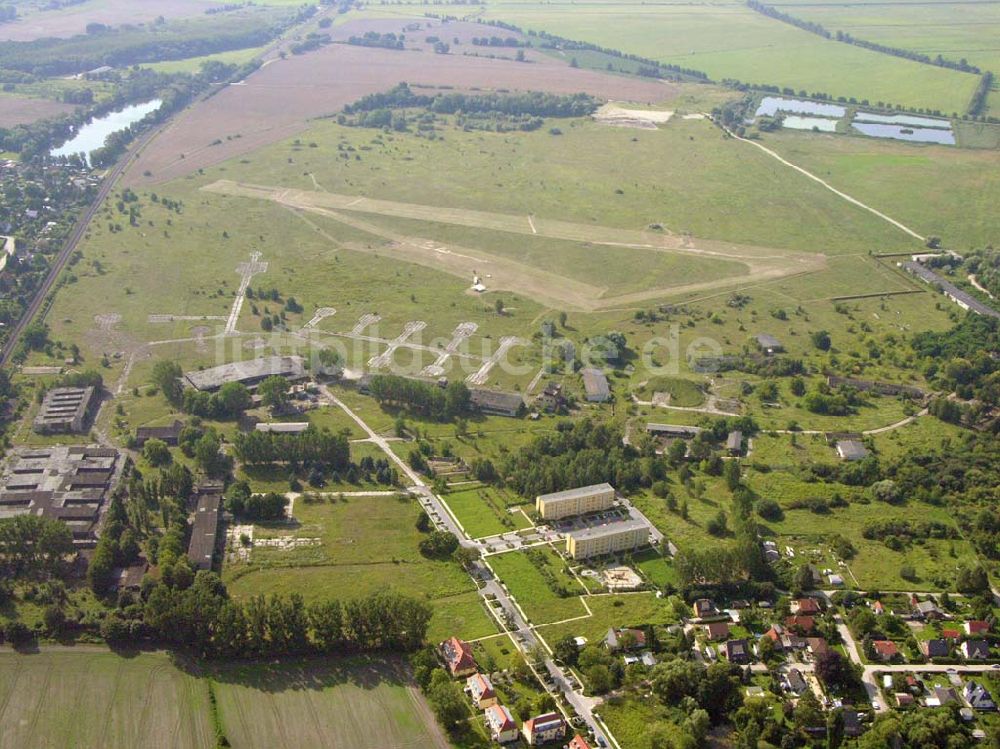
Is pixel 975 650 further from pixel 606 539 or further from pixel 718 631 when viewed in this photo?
pixel 606 539

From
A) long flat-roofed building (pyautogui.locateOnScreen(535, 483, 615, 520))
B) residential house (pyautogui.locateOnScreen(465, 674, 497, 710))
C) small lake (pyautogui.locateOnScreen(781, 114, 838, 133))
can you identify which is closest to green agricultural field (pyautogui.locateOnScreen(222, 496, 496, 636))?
residential house (pyautogui.locateOnScreen(465, 674, 497, 710))

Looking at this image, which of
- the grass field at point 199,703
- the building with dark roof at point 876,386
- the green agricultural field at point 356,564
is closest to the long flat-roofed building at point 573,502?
the green agricultural field at point 356,564

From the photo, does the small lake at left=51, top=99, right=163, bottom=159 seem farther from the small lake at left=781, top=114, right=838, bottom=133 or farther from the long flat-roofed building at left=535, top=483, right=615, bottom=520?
the small lake at left=781, top=114, right=838, bottom=133

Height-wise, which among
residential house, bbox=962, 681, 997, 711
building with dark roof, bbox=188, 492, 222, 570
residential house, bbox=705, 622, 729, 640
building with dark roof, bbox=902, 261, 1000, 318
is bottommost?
residential house, bbox=962, 681, 997, 711

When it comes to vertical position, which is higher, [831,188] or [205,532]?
[831,188]

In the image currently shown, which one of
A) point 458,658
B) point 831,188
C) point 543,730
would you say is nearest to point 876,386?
point 458,658
